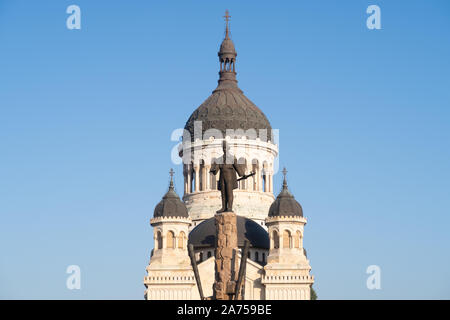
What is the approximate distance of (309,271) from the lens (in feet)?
279

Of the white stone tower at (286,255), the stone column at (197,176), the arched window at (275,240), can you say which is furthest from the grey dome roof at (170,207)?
the stone column at (197,176)

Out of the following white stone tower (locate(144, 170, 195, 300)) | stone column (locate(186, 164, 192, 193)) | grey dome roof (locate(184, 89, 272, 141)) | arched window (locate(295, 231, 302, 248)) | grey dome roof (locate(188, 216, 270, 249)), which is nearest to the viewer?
white stone tower (locate(144, 170, 195, 300))

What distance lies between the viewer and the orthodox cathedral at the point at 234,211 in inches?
3324

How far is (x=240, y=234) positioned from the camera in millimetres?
87250

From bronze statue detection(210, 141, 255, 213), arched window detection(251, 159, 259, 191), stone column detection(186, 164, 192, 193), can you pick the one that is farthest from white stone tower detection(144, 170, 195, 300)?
bronze statue detection(210, 141, 255, 213)

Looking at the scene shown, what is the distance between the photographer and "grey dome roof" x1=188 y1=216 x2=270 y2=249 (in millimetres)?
87750

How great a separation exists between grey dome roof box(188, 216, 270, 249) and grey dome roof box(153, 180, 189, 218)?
2.50 meters

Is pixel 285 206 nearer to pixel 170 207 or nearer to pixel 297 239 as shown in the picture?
pixel 297 239

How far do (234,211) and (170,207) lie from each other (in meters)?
4.65

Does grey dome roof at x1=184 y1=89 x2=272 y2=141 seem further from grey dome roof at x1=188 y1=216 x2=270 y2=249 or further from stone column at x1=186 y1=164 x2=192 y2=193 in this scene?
grey dome roof at x1=188 y1=216 x2=270 y2=249

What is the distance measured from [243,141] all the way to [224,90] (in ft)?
17.9
